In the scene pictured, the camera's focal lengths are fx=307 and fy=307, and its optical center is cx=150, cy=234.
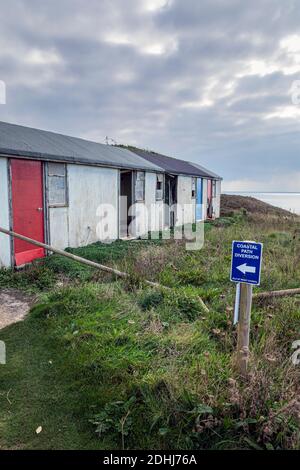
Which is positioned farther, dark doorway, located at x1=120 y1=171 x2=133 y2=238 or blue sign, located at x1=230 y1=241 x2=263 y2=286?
dark doorway, located at x1=120 y1=171 x2=133 y2=238

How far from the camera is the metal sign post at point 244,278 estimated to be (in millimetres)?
2674

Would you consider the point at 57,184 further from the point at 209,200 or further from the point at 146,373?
the point at 209,200

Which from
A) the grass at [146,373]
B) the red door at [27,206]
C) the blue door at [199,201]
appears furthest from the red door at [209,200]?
the grass at [146,373]

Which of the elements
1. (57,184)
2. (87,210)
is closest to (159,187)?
(87,210)

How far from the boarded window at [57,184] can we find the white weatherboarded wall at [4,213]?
5.15 ft

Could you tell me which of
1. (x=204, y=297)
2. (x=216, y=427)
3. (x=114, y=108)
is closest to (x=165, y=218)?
(x=114, y=108)

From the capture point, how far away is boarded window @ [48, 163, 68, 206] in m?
8.65

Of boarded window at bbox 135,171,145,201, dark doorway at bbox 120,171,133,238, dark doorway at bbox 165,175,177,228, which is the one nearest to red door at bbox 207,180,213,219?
dark doorway at bbox 165,175,177,228

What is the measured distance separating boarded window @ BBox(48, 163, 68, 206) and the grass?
393 cm

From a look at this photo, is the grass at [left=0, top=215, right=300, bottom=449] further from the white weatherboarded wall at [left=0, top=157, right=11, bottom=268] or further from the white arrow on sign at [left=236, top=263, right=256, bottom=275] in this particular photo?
the white weatherboarded wall at [left=0, top=157, right=11, bottom=268]

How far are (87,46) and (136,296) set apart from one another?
9025 millimetres

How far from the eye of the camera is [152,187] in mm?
14445

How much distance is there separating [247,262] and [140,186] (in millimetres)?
11101

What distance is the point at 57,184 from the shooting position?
29.2ft
